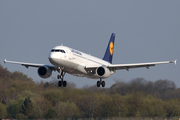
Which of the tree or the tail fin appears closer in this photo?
the tail fin

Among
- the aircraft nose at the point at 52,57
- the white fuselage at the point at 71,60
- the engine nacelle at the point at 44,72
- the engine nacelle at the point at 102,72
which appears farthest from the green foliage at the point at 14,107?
the aircraft nose at the point at 52,57

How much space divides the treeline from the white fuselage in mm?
9480

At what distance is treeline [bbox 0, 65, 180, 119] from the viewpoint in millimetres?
49531

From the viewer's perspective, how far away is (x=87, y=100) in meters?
55.8

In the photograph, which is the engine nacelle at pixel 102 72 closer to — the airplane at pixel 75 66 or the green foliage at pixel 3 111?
the airplane at pixel 75 66

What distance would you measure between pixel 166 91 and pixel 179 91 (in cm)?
239

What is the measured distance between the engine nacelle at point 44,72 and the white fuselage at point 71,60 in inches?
116

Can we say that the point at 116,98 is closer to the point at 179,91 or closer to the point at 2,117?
the point at 179,91

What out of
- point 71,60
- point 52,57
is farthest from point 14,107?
point 52,57

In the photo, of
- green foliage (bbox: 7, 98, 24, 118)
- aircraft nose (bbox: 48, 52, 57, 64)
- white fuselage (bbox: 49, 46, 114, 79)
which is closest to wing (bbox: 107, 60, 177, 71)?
white fuselage (bbox: 49, 46, 114, 79)

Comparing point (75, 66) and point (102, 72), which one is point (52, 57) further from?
point (102, 72)

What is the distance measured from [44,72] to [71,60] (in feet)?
18.6

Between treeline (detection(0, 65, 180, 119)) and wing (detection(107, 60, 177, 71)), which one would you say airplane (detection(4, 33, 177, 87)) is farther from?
treeline (detection(0, 65, 180, 119))

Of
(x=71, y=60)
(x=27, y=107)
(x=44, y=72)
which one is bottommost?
(x=27, y=107)
